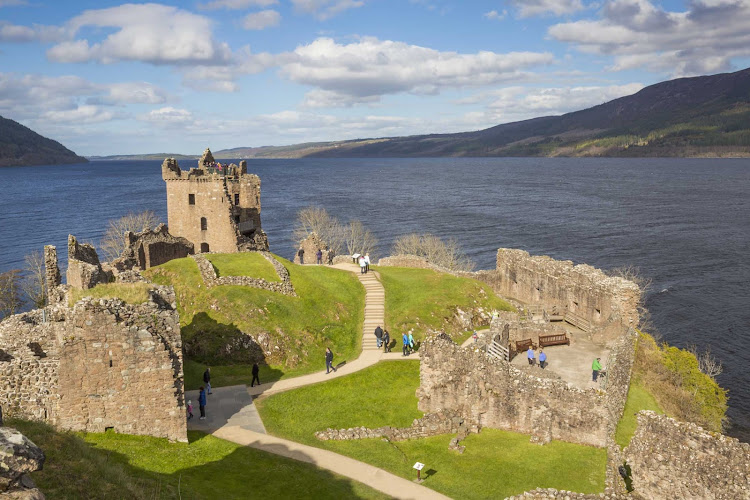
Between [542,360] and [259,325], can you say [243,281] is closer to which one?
[259,325]

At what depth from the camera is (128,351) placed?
2217 cm

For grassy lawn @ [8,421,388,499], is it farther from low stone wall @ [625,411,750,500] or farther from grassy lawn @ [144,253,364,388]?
low stone wall @ [625,411,750,500]

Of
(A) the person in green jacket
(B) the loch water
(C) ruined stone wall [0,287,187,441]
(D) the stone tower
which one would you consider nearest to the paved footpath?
(C) ruined stone wall [0,287,187,441]

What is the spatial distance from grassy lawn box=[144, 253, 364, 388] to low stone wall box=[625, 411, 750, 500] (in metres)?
19.7

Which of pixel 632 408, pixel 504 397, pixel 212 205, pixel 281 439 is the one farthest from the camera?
pixel 212 205

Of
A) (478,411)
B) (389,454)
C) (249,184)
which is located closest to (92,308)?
(389,454)

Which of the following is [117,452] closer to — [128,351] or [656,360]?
[128,351]

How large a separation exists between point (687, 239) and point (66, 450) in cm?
10998

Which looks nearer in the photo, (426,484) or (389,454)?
(426,484)

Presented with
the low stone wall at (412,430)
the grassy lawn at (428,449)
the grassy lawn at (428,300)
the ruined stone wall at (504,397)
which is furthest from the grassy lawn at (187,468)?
the grassy lawn at (428,300)

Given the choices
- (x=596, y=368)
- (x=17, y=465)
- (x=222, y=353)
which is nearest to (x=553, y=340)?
(x=596, y=368)

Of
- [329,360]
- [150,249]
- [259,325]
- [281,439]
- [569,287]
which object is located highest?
[150,249]

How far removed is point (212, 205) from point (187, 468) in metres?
34.4

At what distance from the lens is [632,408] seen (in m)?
31.4
